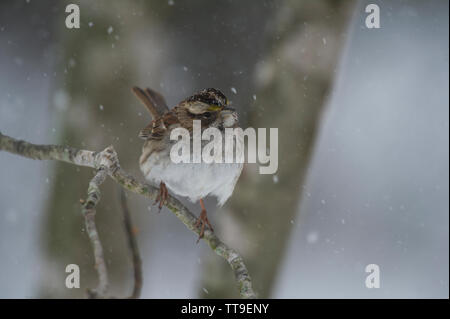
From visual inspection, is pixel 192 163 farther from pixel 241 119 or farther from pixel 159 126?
pixel 241 119

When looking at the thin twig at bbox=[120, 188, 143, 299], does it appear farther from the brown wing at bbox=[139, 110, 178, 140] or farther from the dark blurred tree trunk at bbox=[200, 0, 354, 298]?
the dark blurred tree trunk at bbox=[200, 0, 354, 298]

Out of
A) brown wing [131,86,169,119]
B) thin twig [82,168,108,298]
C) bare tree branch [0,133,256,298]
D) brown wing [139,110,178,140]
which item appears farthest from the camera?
brown wing [131,86,169,119]

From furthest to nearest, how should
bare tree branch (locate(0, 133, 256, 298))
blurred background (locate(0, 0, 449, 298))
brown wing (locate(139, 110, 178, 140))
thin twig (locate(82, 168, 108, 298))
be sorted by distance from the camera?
blurred background (locate(0, 0, 449, 298))
brown wing (locate(139, 110, 178, 140))
bare tree branch (locate(0, 133, 256, 298))
thin twig (locate(82, 168, 108, 298))

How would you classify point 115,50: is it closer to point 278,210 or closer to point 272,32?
point 272,32

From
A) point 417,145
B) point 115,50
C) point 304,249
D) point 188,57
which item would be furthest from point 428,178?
point 115,50

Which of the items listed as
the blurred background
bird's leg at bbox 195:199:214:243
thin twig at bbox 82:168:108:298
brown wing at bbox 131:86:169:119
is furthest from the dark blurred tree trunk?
thin twig at bbox 82:168:108:298
